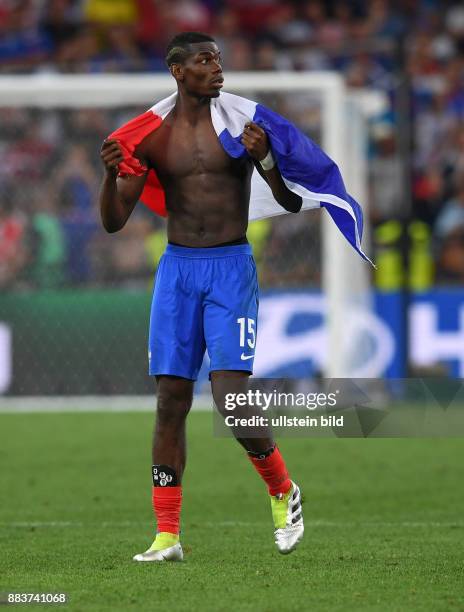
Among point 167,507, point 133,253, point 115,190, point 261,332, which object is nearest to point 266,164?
point 115,190

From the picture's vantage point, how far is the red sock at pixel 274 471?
22.0 ft

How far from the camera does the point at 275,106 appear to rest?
14438 millimetres

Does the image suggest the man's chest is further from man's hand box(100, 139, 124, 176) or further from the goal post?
the goal post

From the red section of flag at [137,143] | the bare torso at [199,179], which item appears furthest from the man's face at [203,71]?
the red section of flag at [137,143]

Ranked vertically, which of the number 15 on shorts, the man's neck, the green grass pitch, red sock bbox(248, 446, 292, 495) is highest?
the man's neck

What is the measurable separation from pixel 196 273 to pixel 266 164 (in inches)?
23.3

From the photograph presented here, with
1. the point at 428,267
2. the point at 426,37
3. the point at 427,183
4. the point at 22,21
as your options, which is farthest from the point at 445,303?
the point at 22,21

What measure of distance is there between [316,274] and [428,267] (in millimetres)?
1967

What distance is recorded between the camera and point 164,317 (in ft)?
21.9

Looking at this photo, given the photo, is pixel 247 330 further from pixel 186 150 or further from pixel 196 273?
pixel 186 150

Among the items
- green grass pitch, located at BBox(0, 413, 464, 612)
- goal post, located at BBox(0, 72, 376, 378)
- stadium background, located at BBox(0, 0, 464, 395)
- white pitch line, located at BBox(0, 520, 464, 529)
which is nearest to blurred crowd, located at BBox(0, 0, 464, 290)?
stadium background, located at BBox(0, 0, 464, 395)

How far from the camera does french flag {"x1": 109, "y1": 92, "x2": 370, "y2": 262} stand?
6.66 m

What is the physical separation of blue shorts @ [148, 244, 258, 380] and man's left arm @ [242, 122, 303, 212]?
0.34 m

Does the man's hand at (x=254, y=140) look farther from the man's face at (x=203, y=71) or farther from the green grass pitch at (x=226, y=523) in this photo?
the green grass pitch at (x=226, y=523)
